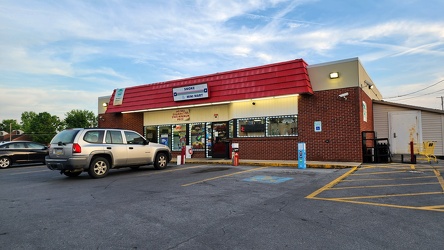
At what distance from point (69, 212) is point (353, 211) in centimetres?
532

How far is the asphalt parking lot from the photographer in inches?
160

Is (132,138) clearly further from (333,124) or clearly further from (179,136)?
(333,124)

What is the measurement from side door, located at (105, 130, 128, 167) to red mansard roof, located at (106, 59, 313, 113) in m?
6.83

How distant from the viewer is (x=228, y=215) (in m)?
5.35

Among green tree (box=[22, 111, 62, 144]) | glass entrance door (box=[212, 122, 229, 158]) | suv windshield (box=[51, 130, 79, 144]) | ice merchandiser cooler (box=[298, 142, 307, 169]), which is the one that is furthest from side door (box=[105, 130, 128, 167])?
green tree (box=[22, 111, 62, 144])

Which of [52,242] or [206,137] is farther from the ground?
[206,137]

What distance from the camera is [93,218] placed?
5238 millimetres

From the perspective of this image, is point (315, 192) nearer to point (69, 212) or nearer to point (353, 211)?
point (353, 211)

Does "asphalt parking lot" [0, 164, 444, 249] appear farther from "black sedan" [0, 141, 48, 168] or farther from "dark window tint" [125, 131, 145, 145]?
"black sedan" [0, 141, 48, 168]

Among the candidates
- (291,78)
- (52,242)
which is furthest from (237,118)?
(52,242)

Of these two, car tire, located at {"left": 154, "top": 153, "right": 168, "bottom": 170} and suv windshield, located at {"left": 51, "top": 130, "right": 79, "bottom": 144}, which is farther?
car tire, located at {"left": 154, "top": 153, "right": 168, "bottom": 170}

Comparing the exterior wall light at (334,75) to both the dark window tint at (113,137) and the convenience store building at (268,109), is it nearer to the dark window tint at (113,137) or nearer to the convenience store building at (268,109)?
the convenience store building at (268,109)

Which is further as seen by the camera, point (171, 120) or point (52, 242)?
point (171, 120)

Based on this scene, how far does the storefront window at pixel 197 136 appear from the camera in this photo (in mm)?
18750
